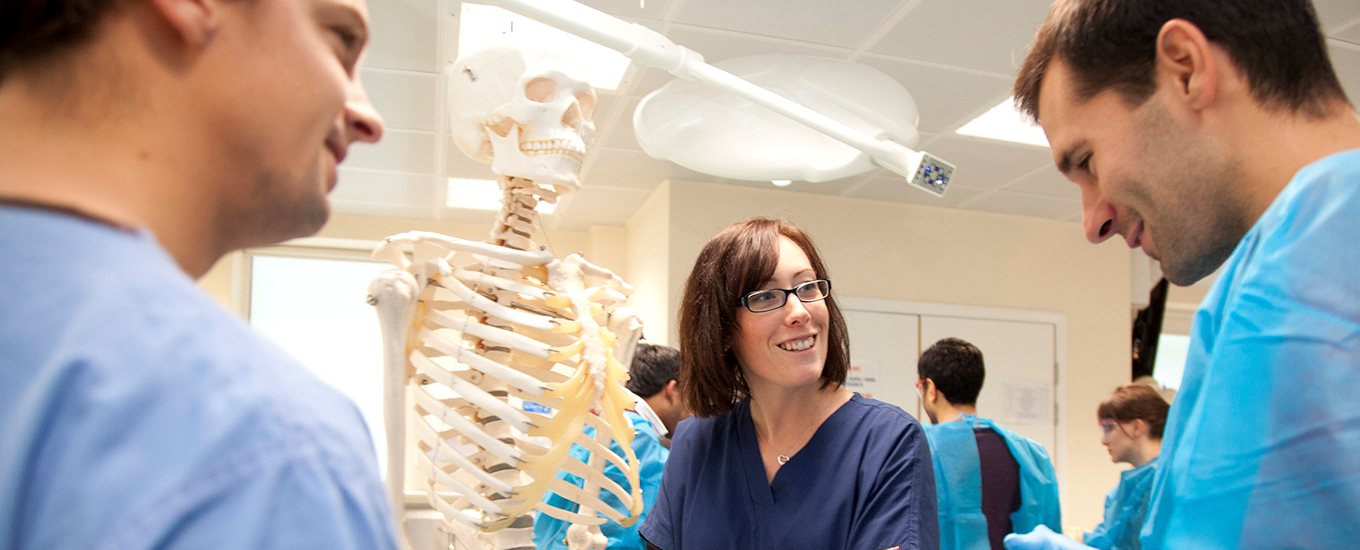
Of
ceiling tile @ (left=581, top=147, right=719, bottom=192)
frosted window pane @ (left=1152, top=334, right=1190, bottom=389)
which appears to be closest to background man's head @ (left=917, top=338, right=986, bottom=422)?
ceiling tile @ (left=581, top=147, right=719, bottom=192)

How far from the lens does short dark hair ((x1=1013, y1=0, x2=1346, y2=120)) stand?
0.84 m

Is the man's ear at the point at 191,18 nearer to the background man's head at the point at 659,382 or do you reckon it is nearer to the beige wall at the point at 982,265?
the background man's head at the point at 659,382

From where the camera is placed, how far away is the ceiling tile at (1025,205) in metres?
5.39

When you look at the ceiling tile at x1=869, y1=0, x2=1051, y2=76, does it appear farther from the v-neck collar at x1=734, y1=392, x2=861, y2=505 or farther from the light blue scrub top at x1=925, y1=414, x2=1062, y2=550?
the v-neck collar at x1=734, y1=392, x2=861, y2=505

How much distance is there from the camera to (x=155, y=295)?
0.40 m

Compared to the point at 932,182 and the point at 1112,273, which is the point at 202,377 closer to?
the point at 932,182

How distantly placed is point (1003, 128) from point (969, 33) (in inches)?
45.4

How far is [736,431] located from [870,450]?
28 centimetres

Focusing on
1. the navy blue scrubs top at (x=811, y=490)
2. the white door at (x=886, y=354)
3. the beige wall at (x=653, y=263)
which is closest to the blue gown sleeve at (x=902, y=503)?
the navy blue scrubs top at (x=811, y=490)

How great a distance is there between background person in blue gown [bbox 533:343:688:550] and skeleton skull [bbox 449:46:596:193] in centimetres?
50

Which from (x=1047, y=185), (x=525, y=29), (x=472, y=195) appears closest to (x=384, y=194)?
(x=472, y=195)

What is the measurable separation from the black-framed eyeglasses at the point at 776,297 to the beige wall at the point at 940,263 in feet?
11.3

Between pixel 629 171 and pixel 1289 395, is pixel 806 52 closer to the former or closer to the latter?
pixel 629 171

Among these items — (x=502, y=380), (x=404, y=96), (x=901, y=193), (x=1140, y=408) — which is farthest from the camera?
(x=901, y=193)
